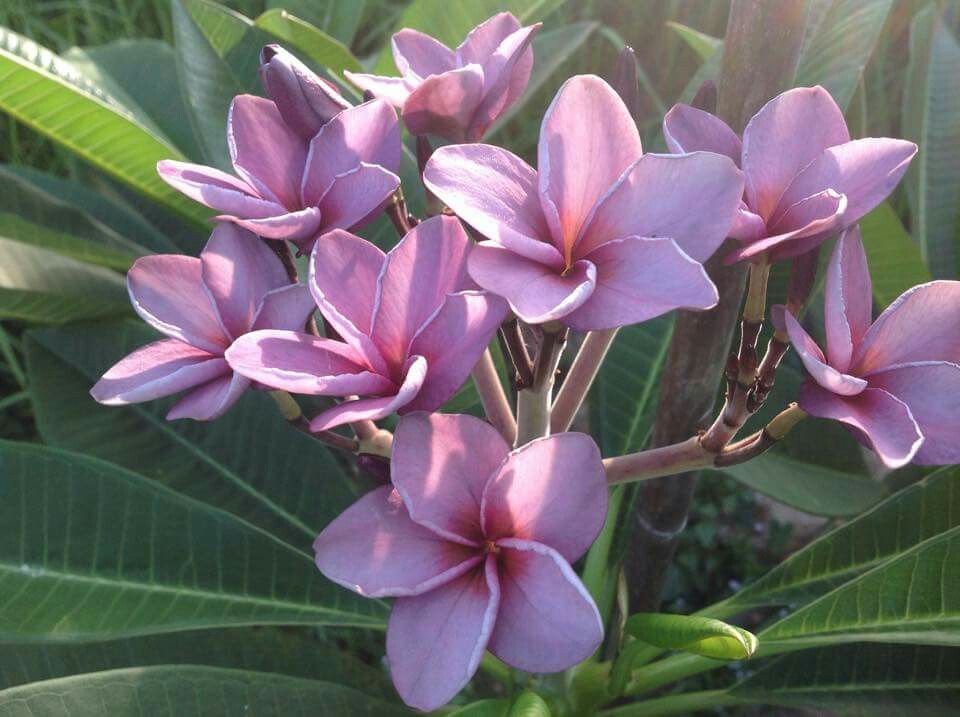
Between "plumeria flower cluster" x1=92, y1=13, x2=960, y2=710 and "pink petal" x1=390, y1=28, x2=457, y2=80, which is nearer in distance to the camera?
"plumeria flower cluster" x1=92, y1=13, x2=960, y2=710

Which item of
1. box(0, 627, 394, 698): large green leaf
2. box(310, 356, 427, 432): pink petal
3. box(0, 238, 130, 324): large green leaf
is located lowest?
box(0, 627, 394, 698): large green leaf

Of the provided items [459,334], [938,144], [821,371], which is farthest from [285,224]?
[938,144]

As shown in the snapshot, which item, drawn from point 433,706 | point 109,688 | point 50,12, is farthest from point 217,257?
point 50,12

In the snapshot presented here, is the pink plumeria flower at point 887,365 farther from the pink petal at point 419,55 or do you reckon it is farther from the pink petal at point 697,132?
the pink petal at point 419,55

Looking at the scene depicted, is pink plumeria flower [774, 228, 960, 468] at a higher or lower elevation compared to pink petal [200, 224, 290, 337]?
higher

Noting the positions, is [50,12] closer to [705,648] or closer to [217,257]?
[217,257]

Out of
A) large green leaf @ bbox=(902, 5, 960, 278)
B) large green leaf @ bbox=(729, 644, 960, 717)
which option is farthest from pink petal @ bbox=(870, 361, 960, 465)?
large green leaf @ bbox=(902, 5, 960, 278)

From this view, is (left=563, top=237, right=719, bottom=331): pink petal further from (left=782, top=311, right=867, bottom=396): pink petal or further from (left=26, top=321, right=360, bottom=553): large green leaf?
(left=26, top=321, right=360, bottom=553): large green leaf
